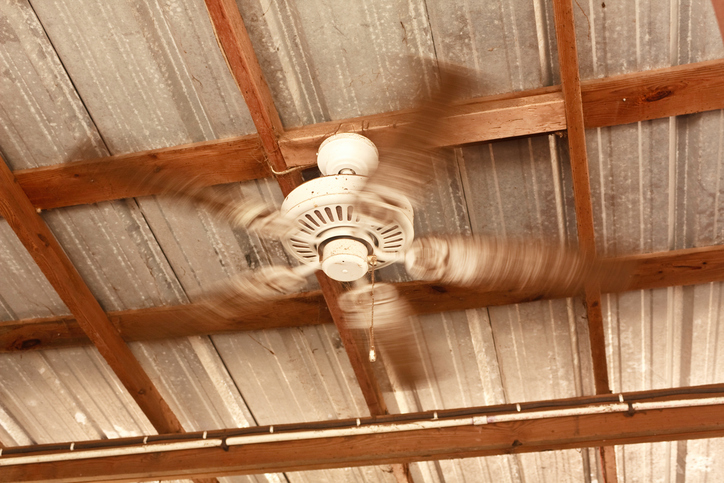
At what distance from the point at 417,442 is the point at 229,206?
1.75 metres

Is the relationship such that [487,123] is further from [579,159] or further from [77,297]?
[77,297]

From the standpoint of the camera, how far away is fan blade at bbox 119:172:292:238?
204cm

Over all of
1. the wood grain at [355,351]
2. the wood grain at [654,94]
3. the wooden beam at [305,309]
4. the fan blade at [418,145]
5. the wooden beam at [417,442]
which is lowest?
the wooden beam at [417,442]

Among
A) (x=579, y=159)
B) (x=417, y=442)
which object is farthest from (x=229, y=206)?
(x=417, y=442)

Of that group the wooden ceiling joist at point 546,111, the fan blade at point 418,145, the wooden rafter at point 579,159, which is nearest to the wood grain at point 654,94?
the wooden ceiling joist at point 546,111

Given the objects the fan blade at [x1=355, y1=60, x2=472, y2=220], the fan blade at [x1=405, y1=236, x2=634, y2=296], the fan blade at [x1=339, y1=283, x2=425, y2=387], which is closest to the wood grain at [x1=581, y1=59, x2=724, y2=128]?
the fan blade at [x1=405, y1=236, x2=634, y2=296]

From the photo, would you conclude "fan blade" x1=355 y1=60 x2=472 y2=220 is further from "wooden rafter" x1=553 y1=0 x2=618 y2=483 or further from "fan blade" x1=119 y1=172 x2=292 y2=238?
"wooden rafter" x1=553 y1=0 x2=618 y2=483

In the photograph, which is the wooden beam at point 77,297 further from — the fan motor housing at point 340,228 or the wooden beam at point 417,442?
the fan motor housing at point 340,228

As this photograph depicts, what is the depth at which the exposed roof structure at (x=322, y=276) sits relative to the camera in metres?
2.61

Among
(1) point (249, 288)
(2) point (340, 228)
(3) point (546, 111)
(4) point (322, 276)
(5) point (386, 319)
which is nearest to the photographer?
(2) point (340, 228)

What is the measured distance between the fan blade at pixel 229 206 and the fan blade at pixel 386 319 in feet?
1.41

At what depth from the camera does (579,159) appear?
2617 millimetres

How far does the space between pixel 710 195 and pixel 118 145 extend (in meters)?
2.84

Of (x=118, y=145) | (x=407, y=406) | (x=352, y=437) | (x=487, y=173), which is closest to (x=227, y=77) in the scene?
(x=118, y=145)
